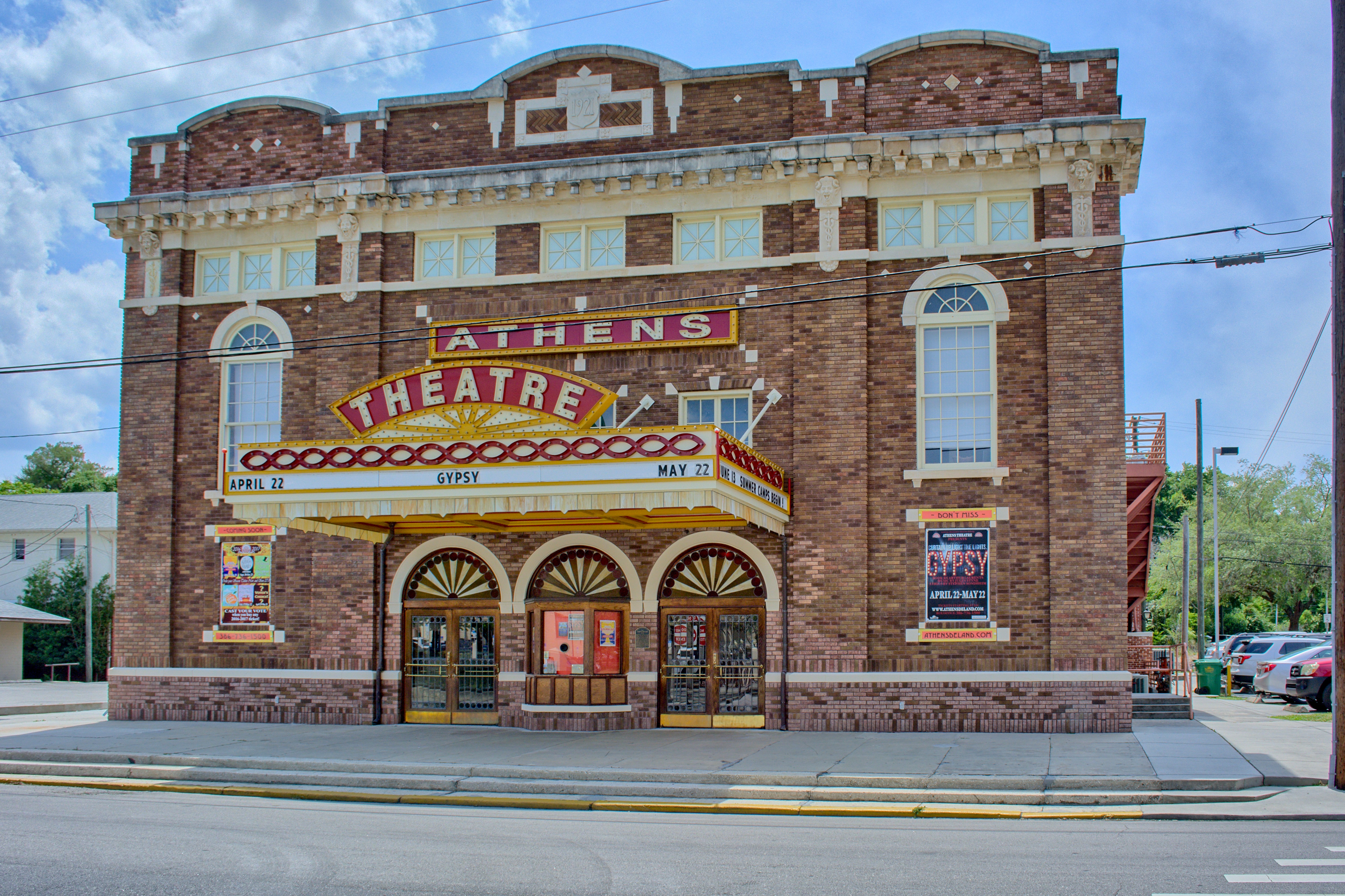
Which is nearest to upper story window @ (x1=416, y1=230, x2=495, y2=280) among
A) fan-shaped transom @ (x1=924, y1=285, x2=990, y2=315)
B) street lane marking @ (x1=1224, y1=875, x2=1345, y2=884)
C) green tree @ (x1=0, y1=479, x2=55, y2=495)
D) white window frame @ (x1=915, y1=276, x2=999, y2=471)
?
white window frame @ (x1=915, y1=276, x2=999, y2=471)

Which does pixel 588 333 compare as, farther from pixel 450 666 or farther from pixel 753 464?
pixel 450 666

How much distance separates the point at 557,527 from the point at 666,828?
9236 millimetres

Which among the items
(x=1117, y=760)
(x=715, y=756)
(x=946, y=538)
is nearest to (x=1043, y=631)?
(x=946, y=538)

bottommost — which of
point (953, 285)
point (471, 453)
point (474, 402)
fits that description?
point (471, 453)

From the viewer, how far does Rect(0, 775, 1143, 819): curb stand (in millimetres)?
12680

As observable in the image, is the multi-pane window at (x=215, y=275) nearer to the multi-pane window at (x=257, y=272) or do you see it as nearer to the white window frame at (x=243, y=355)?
the multi-pane window at (x=257, y=272)

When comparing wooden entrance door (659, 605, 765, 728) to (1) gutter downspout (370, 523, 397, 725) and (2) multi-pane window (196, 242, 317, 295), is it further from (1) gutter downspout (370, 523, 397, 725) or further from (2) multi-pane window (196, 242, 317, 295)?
(2) multi-pane window (196, 242, 317, 295)

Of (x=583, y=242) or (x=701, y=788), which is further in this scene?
(x=583, y=242)

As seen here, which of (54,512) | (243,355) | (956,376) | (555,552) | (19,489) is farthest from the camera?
(19,489)

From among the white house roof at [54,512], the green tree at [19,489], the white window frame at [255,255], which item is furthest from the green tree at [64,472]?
the white window frame at [255,255]

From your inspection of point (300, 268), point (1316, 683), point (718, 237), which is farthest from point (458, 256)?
point (1316, 683)

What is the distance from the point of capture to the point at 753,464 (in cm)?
1778

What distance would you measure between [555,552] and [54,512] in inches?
1740

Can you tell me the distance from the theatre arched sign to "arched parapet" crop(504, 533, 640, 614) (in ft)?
4.12
